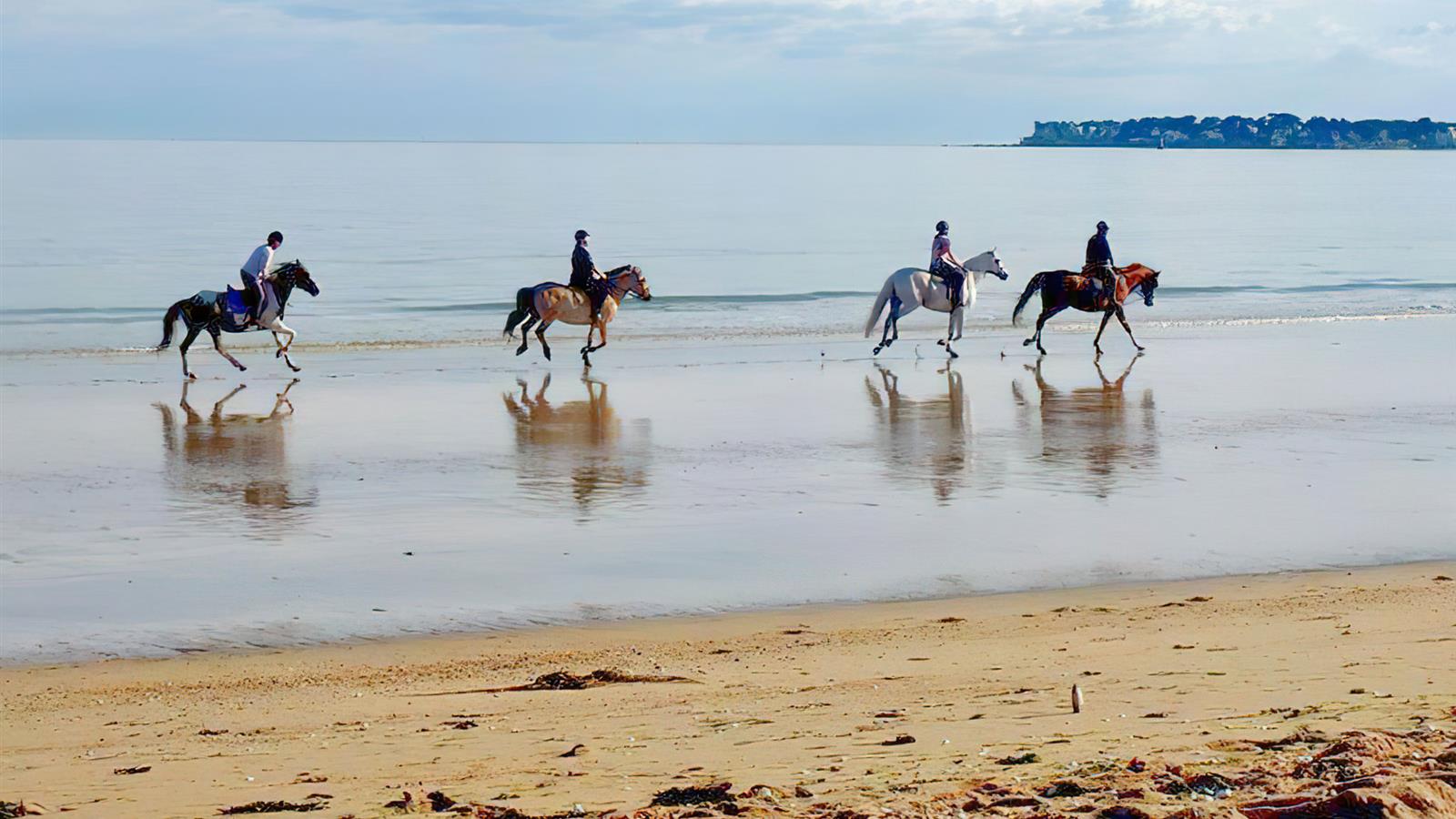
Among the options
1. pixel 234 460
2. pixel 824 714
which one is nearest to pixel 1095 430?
pixel 234 460

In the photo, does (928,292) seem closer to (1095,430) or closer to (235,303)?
(1095,430)

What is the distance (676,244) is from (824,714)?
175 feet

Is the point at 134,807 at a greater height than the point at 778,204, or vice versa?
the point at 778,204

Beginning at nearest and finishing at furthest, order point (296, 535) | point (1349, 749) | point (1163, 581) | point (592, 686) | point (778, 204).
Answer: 1. point (1349, 749)
2. point (592, 686)
3. point (1163, 581)
4. point (296, 535)
5. point (778, 204)

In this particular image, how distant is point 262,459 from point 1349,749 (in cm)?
1200

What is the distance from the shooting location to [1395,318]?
112 feet

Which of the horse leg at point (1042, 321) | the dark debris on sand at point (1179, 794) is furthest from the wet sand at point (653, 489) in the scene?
the dark debris on sand at point (1179, 794)

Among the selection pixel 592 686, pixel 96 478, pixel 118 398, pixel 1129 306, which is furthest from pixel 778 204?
pixel 592 686

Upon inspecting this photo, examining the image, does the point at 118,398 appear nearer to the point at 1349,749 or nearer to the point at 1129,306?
the point at 1349,749

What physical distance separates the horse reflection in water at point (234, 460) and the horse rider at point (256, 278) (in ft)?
8.52

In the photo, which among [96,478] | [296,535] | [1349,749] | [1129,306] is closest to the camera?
[1349,749]

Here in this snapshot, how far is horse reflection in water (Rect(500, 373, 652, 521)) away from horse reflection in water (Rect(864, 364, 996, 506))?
235cm

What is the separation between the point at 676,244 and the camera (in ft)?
196

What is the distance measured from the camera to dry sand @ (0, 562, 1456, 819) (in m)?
5.62
